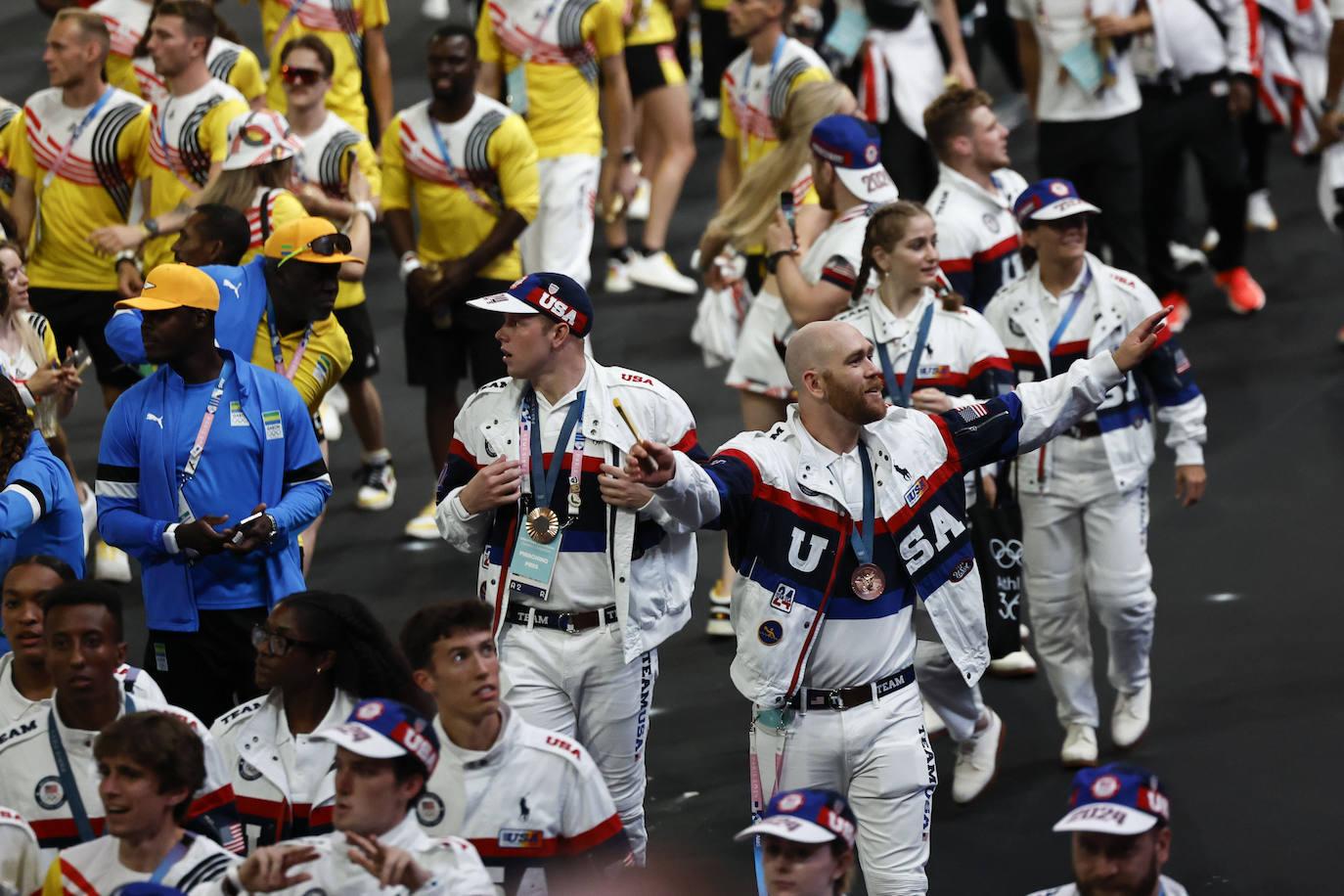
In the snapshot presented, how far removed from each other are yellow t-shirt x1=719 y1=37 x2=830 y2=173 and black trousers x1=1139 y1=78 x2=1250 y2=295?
2519 millimetres

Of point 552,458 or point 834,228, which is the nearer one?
point 552,458

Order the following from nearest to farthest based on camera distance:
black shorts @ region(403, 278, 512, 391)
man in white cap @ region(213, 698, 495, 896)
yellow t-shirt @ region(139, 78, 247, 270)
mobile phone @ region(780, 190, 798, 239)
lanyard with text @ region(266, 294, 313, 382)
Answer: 1. man in white cap @ region(213, 698, 495, 896)
2. lanyard with text @ region(266, 294, 313, 382)
3. mobile phone @ region(780, 190, 798, 239)
4. yellow t-shirt @ region(139, 78, 247, 270)
5. black shorts @ region(403, 278, 512, 391)

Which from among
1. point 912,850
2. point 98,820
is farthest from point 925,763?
point 98,820

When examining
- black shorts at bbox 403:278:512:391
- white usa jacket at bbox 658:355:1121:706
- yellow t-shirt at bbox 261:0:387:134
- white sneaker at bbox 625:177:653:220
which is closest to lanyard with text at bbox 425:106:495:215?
black shorts at bbox 403:278:512:391

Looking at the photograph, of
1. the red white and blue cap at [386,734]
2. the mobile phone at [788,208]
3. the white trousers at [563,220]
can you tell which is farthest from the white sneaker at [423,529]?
the red white and blue cap at [386,734]

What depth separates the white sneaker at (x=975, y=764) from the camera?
732 centimetres

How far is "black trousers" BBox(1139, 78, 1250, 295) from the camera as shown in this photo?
11.4 metres

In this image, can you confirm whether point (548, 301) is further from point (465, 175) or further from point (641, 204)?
point (641, 204)

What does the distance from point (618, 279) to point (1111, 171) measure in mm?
3030

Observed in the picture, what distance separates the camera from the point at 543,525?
6.04 metres

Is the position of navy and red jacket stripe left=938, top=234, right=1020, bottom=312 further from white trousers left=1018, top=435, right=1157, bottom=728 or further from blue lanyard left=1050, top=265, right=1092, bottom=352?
white trousers left=1018, top=435, right=1157, bottom=728

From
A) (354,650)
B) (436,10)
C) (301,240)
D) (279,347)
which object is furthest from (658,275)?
(354,650)

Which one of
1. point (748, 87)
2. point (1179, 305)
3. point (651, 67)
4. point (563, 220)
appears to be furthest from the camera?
point (651, 67)

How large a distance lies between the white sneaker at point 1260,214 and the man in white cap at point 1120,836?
905 centimetres
